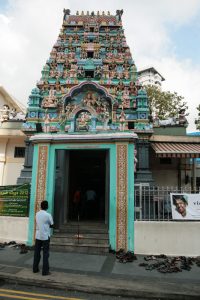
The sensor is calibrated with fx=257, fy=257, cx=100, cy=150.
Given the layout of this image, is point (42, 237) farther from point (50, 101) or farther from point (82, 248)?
point (50, 101)

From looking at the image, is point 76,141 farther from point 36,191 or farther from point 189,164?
point 189,164

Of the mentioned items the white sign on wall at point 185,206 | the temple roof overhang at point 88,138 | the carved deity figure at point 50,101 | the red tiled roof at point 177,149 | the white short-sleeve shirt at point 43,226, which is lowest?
the white short-sleeve shirt at point 43,226

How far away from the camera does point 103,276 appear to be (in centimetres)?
612

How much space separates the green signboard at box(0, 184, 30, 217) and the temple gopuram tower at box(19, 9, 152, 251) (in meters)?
0.56

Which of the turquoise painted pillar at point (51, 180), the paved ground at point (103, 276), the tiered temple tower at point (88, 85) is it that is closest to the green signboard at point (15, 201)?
the turquoise painted pillar at point (51, 180)

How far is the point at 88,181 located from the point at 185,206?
7509 mm

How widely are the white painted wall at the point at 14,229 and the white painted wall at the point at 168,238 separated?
3.86m

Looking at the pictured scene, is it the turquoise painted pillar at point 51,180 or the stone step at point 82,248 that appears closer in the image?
the stone step at point 82,248

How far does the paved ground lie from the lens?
518 centimetres

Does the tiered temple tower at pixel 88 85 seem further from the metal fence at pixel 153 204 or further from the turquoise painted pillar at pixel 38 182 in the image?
the metal fence at pixel 153 204

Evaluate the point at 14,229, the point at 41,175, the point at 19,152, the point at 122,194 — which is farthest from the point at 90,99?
the point at 14,229

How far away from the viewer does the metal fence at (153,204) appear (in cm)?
835

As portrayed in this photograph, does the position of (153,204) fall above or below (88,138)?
below

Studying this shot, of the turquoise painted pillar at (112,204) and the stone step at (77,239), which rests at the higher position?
the turquoise painted pillar at (112,204)
